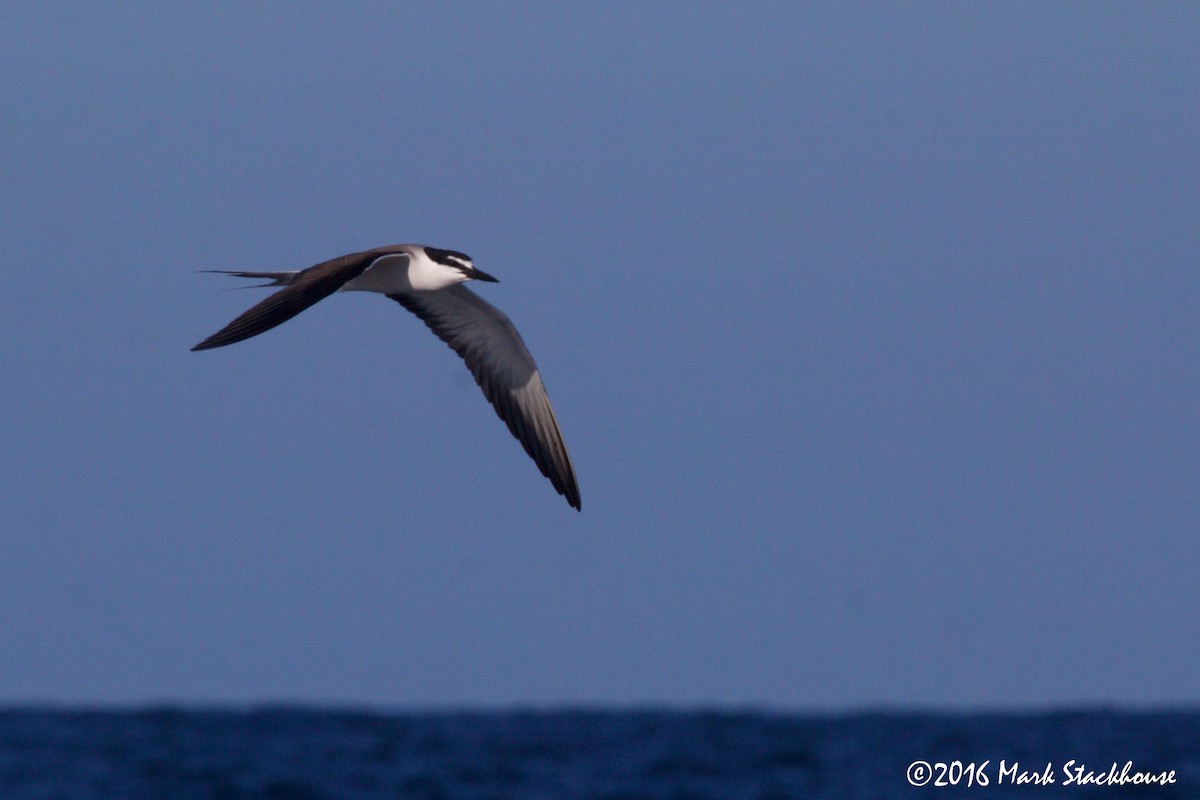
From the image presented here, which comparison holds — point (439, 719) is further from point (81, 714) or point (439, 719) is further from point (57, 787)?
point (57, 787)

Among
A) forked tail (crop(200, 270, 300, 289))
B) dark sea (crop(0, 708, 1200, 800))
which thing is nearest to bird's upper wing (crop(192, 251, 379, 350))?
forked tail (crop(200, 270, 300, 289))

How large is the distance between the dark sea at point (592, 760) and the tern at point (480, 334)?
19621 millimetres

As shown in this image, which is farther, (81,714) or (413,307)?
(81,714)

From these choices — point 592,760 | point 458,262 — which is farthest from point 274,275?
point 592,760

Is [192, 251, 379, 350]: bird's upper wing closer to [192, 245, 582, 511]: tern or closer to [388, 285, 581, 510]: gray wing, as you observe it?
[192, 245, 582, 511]: tern

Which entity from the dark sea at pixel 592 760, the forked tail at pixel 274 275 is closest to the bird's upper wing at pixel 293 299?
the forked tail at pixel 274 275

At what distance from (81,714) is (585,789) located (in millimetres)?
40477

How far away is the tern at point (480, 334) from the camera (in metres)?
14.4

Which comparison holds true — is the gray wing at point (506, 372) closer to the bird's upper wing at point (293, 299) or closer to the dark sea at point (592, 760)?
the bird's upper wing at point (293, 299)

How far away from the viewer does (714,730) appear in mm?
56094

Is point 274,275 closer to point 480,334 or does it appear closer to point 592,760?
point 480,334

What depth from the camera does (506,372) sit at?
15.5 meters

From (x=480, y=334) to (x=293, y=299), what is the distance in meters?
3.58

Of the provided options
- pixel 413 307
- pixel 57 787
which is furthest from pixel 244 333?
pixel 57 787
